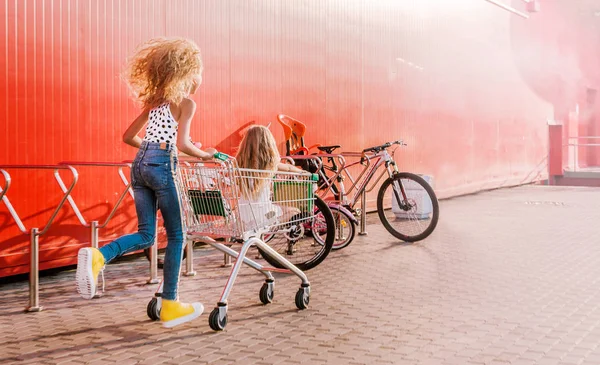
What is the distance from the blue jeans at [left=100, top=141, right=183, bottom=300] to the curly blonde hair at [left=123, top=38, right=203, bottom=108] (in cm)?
33

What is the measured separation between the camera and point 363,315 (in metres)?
5.44

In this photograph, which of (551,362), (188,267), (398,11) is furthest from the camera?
(398,11)

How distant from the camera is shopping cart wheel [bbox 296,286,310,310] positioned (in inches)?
220

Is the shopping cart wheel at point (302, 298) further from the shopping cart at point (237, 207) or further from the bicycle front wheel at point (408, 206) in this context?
the bicycle front wheel at point (408, 206)

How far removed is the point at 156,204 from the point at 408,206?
439cm

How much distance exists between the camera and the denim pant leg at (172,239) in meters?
4.90

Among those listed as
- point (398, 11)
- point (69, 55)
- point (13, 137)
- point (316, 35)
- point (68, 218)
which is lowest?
point (68, 218)

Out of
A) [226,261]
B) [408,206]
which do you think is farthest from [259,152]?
[408,206]

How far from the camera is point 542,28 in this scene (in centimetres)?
2620

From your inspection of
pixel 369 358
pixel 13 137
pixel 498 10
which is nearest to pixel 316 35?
pixel 13 137

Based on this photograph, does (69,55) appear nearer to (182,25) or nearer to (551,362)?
(182,25)

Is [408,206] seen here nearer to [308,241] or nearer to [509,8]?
[308,241]

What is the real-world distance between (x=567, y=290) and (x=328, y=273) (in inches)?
82.1

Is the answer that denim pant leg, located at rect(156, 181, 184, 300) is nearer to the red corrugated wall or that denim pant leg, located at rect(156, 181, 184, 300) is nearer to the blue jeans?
the blue jeans
